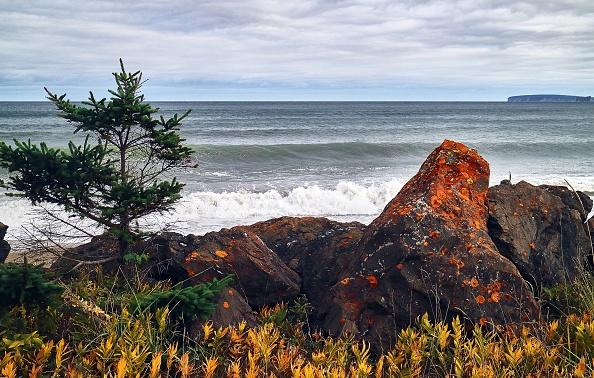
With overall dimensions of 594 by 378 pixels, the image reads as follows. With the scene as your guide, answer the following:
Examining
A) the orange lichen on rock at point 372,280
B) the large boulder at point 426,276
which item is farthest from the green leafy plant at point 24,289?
the orange lichen on rock at point 372,280

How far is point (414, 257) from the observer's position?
506 centimetres

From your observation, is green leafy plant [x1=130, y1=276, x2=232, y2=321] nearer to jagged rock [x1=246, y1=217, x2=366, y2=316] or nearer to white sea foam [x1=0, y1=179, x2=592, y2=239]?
jagged rock [x1=246, y1=217, x2=366, y2=316]

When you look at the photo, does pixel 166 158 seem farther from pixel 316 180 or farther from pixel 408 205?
pixel 316 180

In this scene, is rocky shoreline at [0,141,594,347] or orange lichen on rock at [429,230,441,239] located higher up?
orange lichen on rock at [429,230,441,239]

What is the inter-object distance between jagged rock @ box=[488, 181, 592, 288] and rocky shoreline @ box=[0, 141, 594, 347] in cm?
1

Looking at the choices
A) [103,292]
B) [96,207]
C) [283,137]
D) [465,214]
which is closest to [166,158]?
[96,207]

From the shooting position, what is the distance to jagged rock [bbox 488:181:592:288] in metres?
5.86

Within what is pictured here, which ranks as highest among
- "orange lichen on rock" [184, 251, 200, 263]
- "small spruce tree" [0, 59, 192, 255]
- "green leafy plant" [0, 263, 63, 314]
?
"small spruce tree" [0, 59, 192, 255]

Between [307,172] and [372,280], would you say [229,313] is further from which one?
[307,172]

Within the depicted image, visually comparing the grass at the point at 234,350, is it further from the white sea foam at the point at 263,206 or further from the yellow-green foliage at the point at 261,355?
the white sea foam at the point at 263,206

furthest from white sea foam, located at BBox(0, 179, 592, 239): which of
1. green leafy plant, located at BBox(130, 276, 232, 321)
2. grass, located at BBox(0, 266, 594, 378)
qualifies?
grass, located at BBox(0, 266, 594, 378)

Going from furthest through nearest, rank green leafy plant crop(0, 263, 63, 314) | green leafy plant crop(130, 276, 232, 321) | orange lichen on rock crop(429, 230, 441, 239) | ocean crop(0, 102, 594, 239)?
ocean crop(0, 102, 594, 239)
orange lichen on rock crop(429, 230, 441, 239)
green leafy plant crop(130, 276, 232, 321)
green leafy plant crop(0, 263, 63, 314)

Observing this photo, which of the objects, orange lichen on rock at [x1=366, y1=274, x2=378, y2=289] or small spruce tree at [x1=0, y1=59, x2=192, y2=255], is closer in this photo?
orange lichen on rock at [x1=366, y1=274, x2=378, y2=289]

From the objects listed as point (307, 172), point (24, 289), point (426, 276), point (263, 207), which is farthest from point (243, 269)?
point (307, 172)
